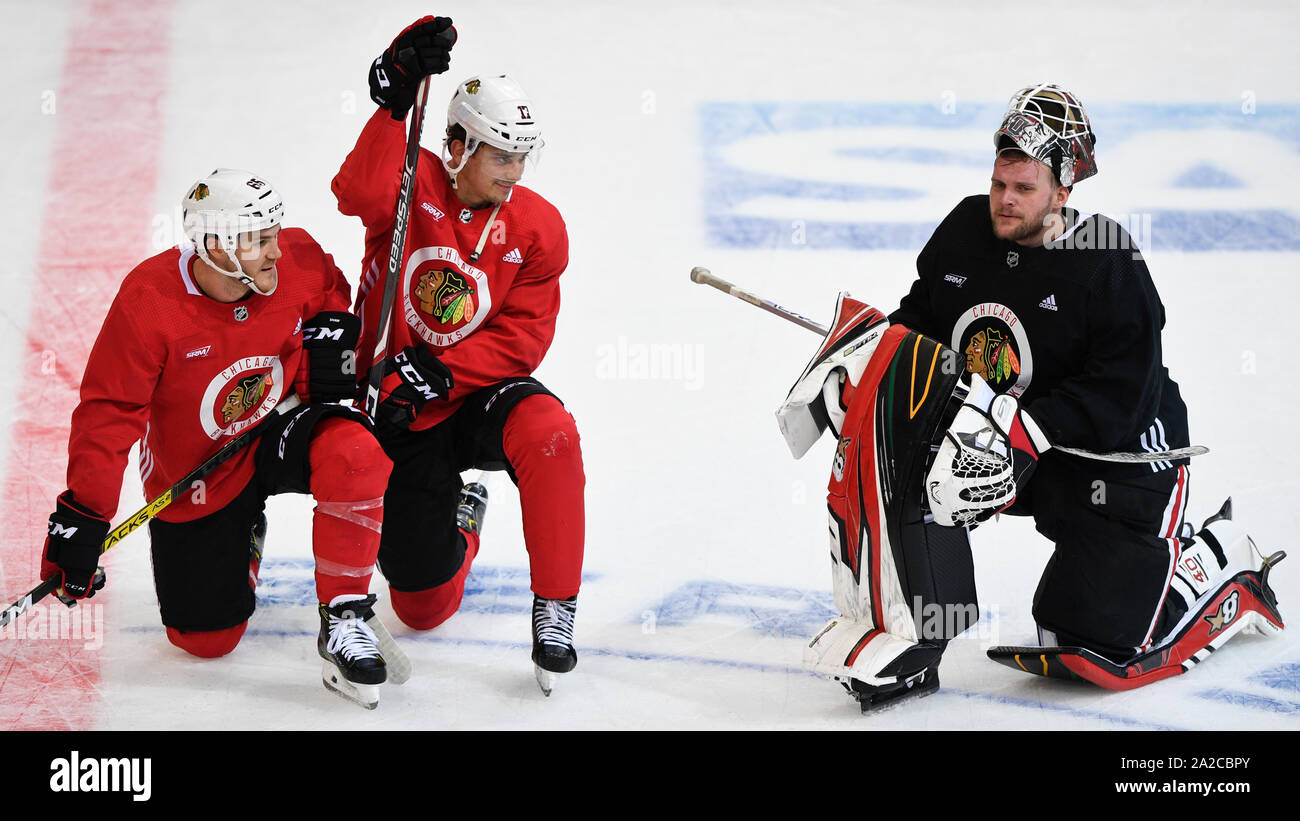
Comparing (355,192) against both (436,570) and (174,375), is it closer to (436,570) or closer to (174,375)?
(174,375)

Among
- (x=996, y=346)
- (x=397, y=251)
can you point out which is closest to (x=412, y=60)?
(x=397, y=251)

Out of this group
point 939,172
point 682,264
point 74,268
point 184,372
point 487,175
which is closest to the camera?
point 184,372

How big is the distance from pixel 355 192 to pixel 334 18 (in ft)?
11.6

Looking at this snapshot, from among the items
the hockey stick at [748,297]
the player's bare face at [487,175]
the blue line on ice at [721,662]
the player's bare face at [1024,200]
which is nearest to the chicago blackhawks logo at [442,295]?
the player's bare face at [487,175]

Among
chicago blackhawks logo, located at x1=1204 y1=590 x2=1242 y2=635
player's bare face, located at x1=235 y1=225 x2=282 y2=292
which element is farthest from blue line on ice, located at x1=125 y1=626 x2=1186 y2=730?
player's bare face, located at x1=235 y1=225 x2=282 y2=292

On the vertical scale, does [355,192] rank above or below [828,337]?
above

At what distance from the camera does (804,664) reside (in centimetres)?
366

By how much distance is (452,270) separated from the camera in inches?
154

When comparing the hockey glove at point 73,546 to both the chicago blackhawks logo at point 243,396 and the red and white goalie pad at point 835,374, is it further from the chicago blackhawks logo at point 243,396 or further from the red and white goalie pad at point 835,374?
the red and white goalie pad at point 835,374

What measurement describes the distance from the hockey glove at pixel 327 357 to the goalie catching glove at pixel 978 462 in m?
1.49

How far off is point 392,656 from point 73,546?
2.56ft

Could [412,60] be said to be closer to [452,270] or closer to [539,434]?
[452,270]
